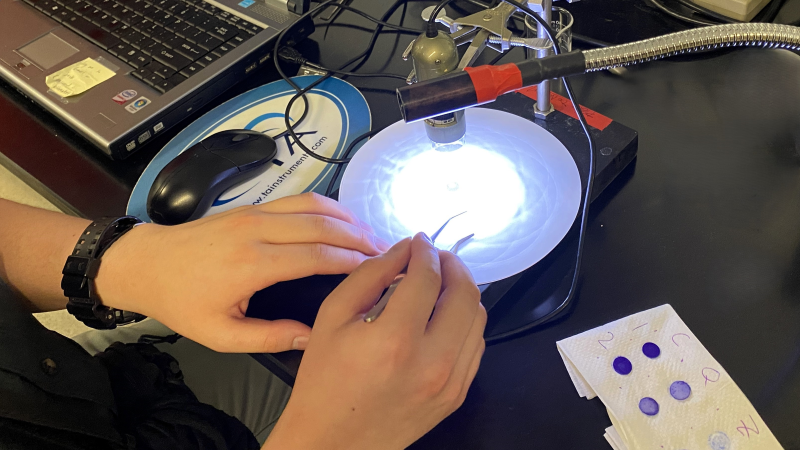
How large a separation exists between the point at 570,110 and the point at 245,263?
1.38ft

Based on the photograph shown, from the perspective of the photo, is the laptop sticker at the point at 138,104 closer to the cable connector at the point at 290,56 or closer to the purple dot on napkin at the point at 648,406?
the cable connector at the point at 290,56

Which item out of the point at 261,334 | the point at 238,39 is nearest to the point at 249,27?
the point at 238,39

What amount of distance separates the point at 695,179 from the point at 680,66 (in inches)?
7.7

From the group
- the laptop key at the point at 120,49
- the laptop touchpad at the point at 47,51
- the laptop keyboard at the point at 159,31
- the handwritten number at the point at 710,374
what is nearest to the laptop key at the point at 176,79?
the laptop keyboard at the point at 159,31

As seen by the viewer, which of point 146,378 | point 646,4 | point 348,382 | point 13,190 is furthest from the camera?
point 13,190

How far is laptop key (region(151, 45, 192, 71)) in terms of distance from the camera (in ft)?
2.62

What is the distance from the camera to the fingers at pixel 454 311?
43 cm

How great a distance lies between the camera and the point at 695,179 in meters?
0.60

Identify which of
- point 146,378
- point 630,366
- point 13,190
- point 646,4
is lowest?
point 13,190

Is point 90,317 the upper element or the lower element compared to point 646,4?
lower

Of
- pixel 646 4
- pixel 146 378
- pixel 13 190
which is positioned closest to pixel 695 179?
pixel 646 4

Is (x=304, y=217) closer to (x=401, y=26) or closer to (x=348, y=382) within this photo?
(x=348, y=382)

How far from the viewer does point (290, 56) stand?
0.82 meters

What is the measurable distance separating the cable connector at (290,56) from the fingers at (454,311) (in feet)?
1.63
